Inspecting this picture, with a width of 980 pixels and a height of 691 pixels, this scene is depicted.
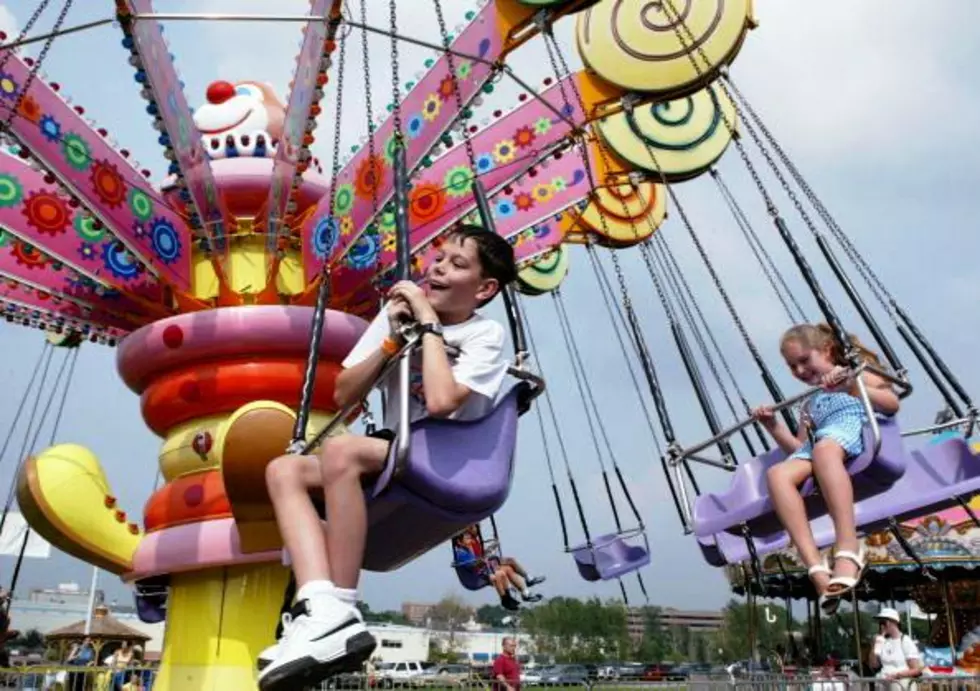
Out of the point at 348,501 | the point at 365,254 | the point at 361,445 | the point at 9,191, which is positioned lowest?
the point at 348,501

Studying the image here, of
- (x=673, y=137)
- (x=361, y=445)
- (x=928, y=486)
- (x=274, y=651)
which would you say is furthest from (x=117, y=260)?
(x=928, y=486)

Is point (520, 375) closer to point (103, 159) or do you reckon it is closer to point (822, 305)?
point (822, 305)

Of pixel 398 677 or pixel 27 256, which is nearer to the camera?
pixel 27 256

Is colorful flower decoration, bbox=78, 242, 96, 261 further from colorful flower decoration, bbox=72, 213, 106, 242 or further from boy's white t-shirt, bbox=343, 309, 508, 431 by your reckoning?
boy's white t-shirt, bbox=343, 309, 508, 431

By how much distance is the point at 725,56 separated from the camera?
6031mm

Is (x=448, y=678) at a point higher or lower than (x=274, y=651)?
higher

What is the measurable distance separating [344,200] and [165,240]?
126cm

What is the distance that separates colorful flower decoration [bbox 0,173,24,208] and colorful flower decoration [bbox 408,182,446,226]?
8.61ft

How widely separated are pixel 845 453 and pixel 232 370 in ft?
13.6

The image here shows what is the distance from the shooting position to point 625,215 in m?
9.94

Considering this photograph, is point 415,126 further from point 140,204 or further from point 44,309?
point 44,309

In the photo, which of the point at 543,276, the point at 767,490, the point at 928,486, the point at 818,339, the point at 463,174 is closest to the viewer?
the point at 818,339

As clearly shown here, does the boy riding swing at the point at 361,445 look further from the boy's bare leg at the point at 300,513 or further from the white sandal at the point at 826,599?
the white sandal at the point at 826,599

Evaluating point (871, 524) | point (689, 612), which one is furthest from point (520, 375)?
point (689, 612)
